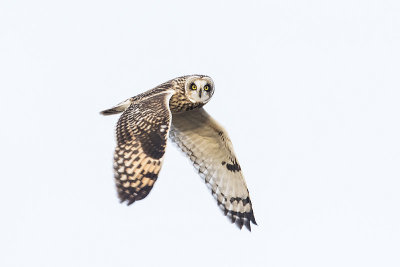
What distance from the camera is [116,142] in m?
7.46

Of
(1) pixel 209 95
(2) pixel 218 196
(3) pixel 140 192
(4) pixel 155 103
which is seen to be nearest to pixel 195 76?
(1) pixel 209 95

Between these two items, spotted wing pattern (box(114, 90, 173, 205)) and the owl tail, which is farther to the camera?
the owl tail

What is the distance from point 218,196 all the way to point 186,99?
4.48ft

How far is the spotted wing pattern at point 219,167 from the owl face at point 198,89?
641 mm

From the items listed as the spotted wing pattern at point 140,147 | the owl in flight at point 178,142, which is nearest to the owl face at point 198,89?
the owl in flight at point 178,142

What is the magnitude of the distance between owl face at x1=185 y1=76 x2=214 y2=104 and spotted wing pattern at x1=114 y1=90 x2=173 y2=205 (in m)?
0.60

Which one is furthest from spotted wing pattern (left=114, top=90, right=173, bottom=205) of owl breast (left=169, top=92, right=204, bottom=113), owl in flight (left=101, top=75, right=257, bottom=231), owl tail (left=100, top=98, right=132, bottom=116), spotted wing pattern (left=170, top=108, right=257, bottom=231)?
spotted wing pattern (left=170, top=108, right=257, bottom=231)

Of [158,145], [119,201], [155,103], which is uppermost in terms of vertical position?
[155,103]

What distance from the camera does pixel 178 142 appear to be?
933 centimetres

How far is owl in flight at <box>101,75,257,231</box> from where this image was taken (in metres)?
7.12

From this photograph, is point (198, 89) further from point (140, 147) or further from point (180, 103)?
point (140, 147)

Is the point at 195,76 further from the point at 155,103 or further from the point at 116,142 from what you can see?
the point at 116,142

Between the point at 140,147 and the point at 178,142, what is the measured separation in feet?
6.57

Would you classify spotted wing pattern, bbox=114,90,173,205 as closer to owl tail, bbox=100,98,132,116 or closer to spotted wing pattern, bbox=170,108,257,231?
owl tail, bbox=100,98,132,116
